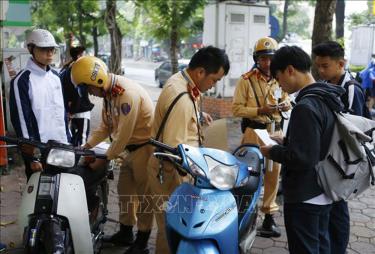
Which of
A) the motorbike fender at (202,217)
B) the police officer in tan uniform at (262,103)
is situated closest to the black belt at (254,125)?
the police officer in tan uniform at (262,103)

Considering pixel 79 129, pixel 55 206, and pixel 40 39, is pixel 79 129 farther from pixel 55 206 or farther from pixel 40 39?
pixel 55 206

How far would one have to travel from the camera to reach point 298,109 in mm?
2162

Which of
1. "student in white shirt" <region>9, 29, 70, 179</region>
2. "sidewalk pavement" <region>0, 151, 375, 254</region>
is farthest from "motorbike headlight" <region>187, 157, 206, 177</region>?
"sidewalk pavement" <region>0, 151, 375, 254</region>

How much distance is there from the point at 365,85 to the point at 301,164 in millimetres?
8002

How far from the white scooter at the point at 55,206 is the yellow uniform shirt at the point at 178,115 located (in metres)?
0.57

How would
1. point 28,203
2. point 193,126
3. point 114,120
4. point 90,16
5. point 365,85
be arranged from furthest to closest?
1. point 90,16
2. point 365,85
3. point 114,120
4. point 193,126
5. point 28,203

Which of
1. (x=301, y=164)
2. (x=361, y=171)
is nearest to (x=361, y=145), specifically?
(x=361, y=171)

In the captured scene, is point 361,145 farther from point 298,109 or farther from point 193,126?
point 193,126

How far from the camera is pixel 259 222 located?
14.3 ft

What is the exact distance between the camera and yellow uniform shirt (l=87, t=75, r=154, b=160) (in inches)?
118

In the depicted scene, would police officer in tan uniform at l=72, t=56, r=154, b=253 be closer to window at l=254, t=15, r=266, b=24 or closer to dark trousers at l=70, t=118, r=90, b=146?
→ dark trousers at l=70, t=118, r=90, b=146

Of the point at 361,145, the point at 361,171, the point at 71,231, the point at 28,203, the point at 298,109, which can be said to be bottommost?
the point at 71,231

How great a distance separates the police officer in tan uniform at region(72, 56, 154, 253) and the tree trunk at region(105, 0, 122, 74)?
259 inches

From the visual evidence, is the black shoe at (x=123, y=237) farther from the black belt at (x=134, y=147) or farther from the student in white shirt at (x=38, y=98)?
the student in white shirt at (x=38, y=98)
